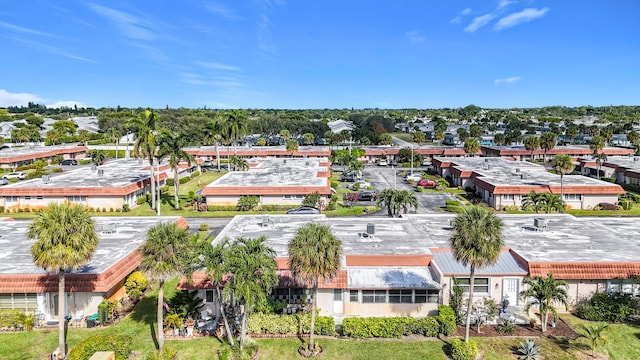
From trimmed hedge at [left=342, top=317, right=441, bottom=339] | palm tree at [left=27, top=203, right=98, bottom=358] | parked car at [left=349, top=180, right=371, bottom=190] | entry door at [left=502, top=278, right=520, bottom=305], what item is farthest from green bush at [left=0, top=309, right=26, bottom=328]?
parked car at [left=349, top=180, right=371, bottom=190]

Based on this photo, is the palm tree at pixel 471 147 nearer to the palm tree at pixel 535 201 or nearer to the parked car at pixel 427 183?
the parked car at pixel 427 183

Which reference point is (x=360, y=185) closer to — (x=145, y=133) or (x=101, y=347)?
(x=145, y=133)

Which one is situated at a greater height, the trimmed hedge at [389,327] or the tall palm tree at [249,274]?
the tall palm tree at [249,274]

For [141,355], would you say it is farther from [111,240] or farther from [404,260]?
[404,260]

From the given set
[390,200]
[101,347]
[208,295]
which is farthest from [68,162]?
[101,347]

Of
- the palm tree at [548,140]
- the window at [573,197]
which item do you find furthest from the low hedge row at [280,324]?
the palm tree at [548,140]

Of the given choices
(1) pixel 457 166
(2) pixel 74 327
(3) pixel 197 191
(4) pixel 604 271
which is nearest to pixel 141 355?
(2) pixel 74 327
